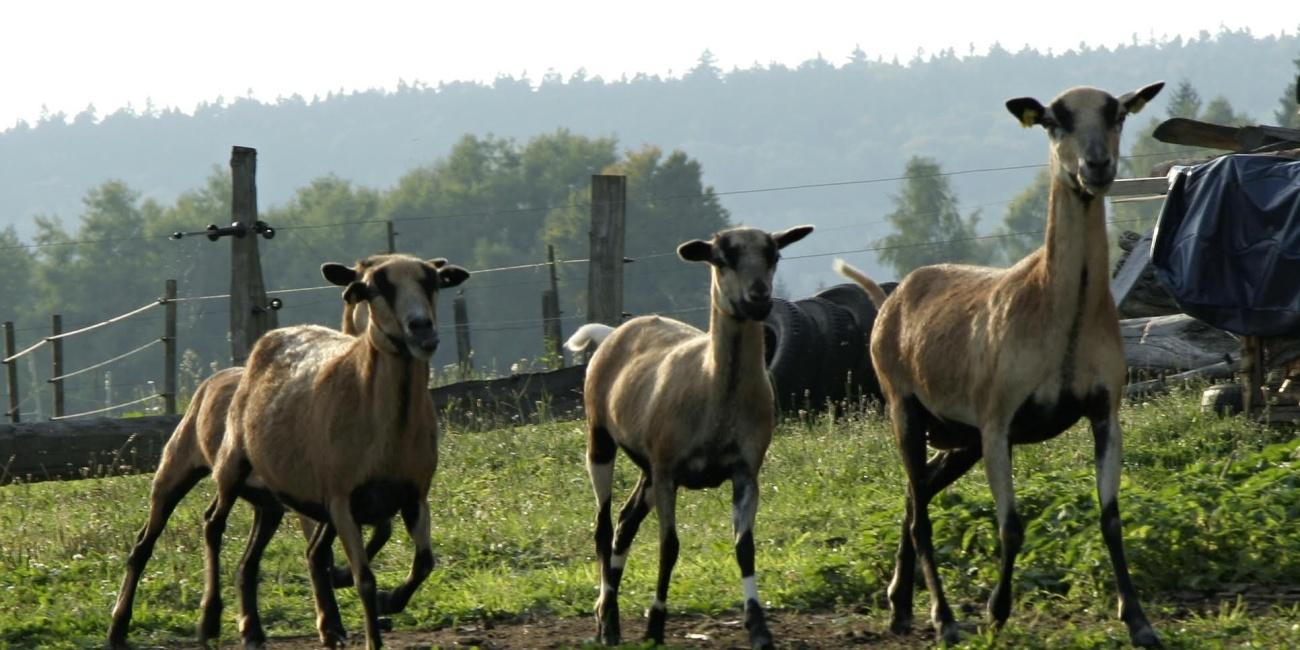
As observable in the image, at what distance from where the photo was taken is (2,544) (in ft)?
43.9

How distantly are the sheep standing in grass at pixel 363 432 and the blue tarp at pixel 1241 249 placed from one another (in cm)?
787

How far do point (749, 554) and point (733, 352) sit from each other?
1.04 meters

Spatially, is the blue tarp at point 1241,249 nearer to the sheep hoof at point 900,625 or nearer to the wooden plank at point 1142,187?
the wooden plank at point 1142,187

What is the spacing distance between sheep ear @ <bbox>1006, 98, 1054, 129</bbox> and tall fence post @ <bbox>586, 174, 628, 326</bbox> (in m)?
11.1

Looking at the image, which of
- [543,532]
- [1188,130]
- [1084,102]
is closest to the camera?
[1084,102]

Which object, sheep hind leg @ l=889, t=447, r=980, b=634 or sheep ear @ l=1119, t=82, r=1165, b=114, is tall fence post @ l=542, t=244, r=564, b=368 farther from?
sheep ear @ l=1119, t=82, r=1165, b=114

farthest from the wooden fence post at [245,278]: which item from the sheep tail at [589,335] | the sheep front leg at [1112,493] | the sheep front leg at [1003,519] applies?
the sheep front leg at [1112,493]

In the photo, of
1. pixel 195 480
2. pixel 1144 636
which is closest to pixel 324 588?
pixel 195 480

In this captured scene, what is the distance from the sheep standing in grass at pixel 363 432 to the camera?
8906 mm

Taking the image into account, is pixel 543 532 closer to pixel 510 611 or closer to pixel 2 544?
pixel 510 611

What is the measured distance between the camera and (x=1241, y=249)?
49.6 feet

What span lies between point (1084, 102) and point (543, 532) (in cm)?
602

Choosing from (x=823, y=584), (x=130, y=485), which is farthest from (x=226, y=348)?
(x=823, y=584)

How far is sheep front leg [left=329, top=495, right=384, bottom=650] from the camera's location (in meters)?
8.80
